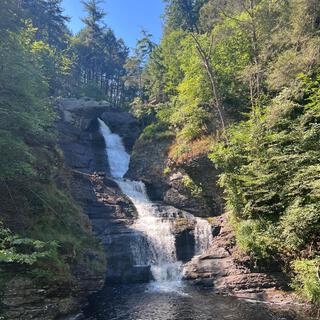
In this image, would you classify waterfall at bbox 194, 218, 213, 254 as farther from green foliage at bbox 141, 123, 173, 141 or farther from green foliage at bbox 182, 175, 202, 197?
green foliage at bbox 141, 123, 173, 141

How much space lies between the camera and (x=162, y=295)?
17.4 meters

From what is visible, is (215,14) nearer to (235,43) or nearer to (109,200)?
(235,43)

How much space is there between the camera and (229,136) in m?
22.7

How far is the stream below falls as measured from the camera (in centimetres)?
1420

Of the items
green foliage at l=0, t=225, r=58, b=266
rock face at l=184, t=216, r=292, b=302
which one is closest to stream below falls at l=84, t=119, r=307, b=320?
rock face at l=184, t=216, r=292, b=302

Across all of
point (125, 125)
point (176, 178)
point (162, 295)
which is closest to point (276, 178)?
point (162, 295)

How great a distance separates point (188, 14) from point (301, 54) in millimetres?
28364

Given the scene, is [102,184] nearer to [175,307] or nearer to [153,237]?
[153,237]

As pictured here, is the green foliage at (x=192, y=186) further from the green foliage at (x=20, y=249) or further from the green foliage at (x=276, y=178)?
the green foliage at (x=20, y=249)

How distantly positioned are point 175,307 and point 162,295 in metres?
2.33

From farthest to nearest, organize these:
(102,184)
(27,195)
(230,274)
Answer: (102,184), (230,274), (27,195)

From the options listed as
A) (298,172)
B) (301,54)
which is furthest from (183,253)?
(301,54)

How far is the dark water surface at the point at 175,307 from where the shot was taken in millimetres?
13898

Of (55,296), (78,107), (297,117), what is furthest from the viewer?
(78,107)
